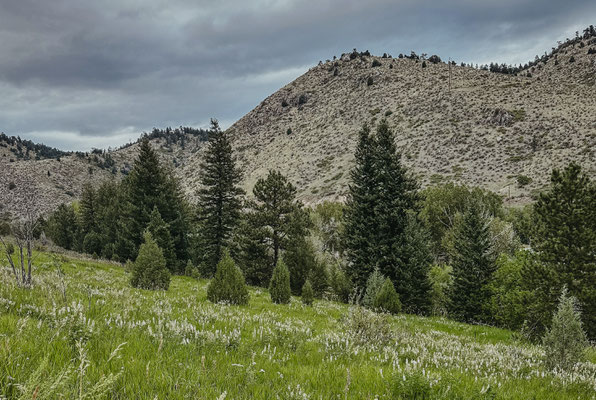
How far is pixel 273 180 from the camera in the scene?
1441 inches

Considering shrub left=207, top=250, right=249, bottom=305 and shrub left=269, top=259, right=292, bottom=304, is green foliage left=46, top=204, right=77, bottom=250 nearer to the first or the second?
shrub left=269, top=259, right=292, bottom=304

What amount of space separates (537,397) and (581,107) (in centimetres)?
13101

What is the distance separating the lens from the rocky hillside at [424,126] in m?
89.6

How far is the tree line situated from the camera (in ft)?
53.8

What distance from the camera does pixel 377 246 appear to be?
94.4 feet

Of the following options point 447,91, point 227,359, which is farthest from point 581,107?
point 227,359

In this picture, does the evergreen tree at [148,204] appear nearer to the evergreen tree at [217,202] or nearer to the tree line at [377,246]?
the tree line at [377,246]

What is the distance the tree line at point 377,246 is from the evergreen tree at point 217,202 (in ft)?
0.40

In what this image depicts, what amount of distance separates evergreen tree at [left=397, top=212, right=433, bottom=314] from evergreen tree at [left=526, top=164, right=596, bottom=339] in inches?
425

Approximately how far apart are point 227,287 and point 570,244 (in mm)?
17579

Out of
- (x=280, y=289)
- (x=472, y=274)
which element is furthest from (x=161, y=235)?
(x=472, y=274)

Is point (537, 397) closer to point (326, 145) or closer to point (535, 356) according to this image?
point (535, 356)

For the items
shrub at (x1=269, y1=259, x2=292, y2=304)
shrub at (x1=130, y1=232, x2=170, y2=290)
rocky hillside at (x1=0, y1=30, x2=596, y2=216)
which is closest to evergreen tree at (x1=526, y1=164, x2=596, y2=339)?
shrub at (x1=269, y1=259, x2=292, y2=304)

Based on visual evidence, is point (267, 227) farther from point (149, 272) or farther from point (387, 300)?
point (387, 300)
